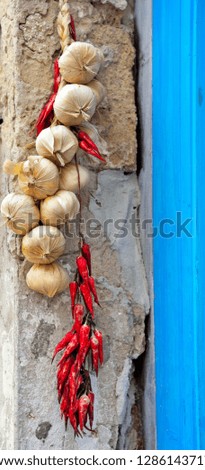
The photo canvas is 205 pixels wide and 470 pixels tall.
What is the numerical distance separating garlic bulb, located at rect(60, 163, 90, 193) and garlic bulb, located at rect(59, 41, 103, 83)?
211mm

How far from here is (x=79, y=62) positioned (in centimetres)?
138

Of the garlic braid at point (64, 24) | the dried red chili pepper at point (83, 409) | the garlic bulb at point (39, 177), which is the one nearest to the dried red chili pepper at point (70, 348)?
the dried red chili pepper at point (83, 409)

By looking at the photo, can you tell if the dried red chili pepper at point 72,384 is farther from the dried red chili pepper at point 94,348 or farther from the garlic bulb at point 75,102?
the garlic bulb at point 75,102

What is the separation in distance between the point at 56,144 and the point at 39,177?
9 cm

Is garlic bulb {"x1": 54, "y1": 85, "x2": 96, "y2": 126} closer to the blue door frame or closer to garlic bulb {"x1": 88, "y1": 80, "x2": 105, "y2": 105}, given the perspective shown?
garlic bulb {"x1": 88, "y1": 80, "x2": 105, "y2": 105}

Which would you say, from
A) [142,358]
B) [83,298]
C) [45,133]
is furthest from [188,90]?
[142,358]

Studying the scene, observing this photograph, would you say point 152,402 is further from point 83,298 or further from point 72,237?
point 72,237

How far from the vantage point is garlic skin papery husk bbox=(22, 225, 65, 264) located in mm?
1374

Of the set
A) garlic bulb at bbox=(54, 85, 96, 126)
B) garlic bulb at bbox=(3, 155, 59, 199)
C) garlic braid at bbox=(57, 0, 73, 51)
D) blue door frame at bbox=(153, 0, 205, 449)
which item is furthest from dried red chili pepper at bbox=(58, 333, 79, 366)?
garlic braid at bbox=(57, 0, 73, 51)

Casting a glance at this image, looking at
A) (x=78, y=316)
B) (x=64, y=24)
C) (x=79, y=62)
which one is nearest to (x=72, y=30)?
(x=64, y=24)

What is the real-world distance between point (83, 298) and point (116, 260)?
157mm

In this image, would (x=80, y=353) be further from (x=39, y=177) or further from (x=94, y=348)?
(x=39, y=177)

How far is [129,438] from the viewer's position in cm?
156

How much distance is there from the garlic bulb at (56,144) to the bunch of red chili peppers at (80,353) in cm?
24
